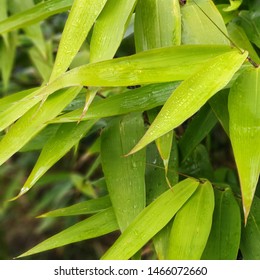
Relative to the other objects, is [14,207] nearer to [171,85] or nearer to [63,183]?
[63,183]

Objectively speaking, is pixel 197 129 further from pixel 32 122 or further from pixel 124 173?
pixel 32 122

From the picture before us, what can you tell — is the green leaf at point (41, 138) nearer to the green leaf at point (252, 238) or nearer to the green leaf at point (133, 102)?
the green leaf at point (133, 102)

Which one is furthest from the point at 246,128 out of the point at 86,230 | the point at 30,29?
the point at 30,29

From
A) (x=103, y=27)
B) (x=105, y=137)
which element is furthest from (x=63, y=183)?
(x=103, y=27)

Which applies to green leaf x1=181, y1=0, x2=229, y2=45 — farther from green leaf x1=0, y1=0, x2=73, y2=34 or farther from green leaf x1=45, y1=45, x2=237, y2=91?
green leaf x1=0, y1=0, x2=73, y2=34

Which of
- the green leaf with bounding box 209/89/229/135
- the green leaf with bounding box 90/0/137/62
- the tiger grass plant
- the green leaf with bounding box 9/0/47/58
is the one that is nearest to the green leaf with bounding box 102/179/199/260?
the tiger grass plant

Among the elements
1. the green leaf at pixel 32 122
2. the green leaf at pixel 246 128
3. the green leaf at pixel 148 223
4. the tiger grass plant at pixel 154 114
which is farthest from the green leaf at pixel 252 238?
the green leaf at pixel 32 122
